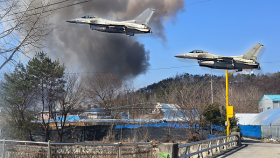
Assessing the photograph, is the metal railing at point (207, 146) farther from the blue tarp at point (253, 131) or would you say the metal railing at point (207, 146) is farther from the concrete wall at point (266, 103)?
the concrete wall at point (266, 103)

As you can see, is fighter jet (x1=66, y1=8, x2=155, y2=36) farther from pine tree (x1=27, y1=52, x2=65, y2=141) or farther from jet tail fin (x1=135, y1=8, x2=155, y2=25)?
pine tree (x1=27, y1=52, x2=65, y2=141)

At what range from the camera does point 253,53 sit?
2067cm

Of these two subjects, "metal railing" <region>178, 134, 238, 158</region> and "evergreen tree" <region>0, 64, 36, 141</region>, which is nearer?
"metal railing" <region>178, 134, 238, 158</region>

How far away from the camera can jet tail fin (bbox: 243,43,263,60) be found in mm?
20375

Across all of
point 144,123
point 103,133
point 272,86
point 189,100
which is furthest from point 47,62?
point 272,86

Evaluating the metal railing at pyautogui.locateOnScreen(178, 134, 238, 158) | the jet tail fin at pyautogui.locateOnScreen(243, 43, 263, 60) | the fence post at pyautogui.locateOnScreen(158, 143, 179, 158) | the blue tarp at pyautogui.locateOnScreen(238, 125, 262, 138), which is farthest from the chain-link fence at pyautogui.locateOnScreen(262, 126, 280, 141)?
the fence post at pyautogui.locateOnScreen(158, 143, 179, 158)

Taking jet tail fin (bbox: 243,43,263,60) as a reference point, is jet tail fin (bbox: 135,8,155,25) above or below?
above

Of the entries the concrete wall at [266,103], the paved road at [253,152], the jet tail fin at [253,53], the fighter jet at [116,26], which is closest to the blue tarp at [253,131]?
the concrete wall at [266,103]

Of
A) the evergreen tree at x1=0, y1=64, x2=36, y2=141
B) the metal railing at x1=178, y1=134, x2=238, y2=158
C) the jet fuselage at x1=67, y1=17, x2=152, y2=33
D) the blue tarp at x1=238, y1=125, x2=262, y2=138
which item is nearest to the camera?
the metal railing at x1=178, y1=134, x2=238, y2=158

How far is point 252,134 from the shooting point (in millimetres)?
42688

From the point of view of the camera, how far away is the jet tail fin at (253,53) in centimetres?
2038

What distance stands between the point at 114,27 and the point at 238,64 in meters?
10.3

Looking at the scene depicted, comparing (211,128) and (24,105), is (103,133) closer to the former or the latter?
(24,105)

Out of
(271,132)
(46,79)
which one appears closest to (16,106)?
(46,79)
